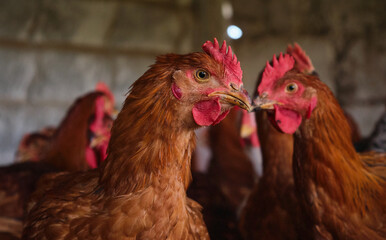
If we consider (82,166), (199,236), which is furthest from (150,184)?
(82,166)

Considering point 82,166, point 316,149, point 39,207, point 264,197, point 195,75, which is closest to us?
point 195,75

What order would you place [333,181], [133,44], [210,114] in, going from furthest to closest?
[133,44] < [333,181] < [210,114]

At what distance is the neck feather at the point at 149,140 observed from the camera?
1222 mm

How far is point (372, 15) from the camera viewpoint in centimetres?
387

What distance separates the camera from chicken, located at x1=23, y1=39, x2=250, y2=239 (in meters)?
1.19

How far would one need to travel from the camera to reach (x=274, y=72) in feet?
5.40

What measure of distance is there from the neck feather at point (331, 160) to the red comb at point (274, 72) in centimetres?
19

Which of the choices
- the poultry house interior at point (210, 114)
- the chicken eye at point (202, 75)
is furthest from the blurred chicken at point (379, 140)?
the chicken eye at point (202, 75)

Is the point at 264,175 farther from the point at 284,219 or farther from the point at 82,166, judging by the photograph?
the point at 82,166

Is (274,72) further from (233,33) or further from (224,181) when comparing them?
(224,181)

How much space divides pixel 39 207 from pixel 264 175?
1.20m

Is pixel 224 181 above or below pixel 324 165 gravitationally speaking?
below

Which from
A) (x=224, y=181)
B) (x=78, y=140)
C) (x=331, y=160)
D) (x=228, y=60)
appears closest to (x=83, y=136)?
(x=78, y=140)

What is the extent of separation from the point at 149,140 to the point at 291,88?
72 cm
